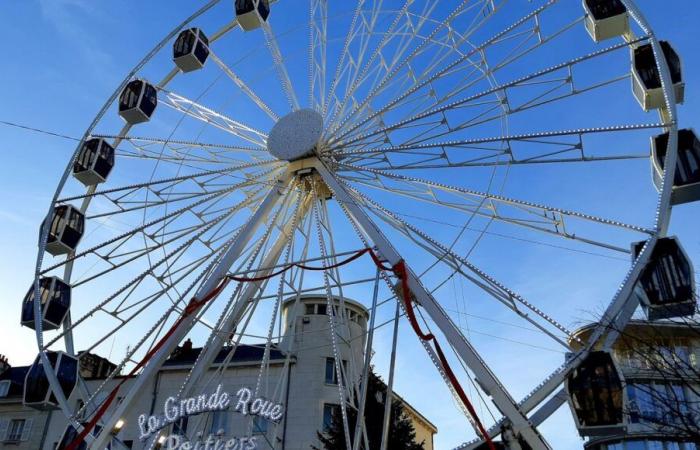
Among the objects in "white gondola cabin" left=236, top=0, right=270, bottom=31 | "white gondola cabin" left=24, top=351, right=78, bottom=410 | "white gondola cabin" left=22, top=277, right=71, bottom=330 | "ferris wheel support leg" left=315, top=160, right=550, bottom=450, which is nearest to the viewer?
"ferris wheel support leg" left=315, top=160, right=550, bottom=450

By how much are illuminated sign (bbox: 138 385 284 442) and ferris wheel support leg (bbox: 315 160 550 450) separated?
434 cm

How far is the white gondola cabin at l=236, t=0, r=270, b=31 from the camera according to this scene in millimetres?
21156

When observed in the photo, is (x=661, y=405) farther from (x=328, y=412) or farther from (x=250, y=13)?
(x=328, y=412)

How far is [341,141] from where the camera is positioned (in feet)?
60.4

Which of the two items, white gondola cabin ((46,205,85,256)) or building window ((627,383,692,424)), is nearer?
building window ((627,383,692,424))

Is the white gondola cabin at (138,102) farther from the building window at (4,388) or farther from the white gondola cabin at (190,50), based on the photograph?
the building window at (4,388)

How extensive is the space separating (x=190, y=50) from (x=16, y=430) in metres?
22.3

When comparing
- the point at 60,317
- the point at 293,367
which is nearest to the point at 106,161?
the point at 60,317

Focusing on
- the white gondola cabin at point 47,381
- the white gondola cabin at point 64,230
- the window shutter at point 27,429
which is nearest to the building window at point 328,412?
the white gondola cabin at point 47,381

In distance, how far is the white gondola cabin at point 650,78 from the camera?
14.8m

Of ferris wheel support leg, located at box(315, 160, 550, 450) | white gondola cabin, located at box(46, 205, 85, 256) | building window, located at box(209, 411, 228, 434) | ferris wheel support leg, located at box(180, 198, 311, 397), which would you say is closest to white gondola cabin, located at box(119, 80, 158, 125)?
white gondola cabin, located at box(46, 205, 85, 256)

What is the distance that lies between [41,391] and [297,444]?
13.0m

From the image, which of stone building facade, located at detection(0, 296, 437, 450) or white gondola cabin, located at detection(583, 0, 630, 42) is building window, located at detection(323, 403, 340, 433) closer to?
stone building facade, located at detection(0, 296, 437, 450)

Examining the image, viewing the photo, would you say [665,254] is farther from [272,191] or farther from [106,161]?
[106,161]
